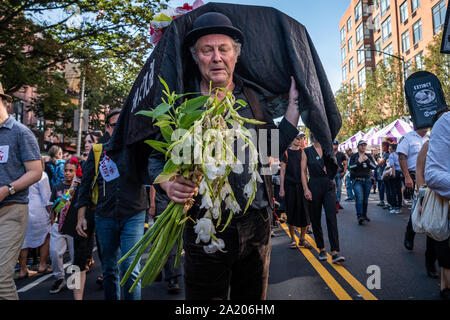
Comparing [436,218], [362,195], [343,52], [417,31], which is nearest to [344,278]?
[436,218]

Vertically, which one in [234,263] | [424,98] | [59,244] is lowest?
[59,244]

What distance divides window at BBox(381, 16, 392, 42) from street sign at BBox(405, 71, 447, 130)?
43.7 meters

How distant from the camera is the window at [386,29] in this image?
43.0 m

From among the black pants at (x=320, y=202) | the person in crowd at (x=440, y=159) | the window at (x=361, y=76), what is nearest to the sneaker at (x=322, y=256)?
the black pants at (x=320, y=202)

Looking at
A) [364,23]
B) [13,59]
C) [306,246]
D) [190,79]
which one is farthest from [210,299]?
[364,23]

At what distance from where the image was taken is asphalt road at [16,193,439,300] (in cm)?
395

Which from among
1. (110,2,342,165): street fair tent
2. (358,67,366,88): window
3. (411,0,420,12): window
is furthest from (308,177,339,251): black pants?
(358,67,366,88): window

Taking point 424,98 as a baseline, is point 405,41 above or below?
above

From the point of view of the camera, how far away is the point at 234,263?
1.93 metres

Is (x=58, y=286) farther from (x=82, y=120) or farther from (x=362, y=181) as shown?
(x=82, y=120)

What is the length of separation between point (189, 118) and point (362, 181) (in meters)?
8.42

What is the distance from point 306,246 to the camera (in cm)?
657

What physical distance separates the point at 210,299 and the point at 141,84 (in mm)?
1421

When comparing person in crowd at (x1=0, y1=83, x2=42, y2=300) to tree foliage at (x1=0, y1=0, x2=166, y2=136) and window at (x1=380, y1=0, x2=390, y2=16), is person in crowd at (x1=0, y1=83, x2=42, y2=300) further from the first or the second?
window at (x1=380, y1=0, x2=390, y2=16)
